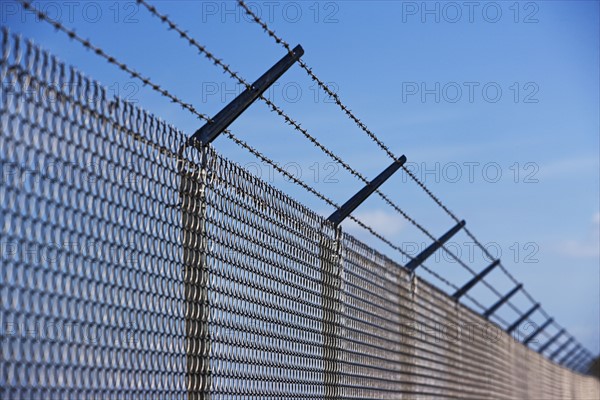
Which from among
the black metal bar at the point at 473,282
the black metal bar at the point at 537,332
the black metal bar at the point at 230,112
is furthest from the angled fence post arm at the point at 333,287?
the black metal bar at the point at 537,332

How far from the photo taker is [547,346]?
21156 mm

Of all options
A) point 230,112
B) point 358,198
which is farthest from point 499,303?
point 230,112

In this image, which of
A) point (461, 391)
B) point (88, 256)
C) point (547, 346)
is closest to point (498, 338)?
point (461, 391)

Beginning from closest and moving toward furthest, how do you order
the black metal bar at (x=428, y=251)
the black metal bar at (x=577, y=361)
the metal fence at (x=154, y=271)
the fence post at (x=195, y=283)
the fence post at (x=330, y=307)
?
the metal fence at (x=154, y=271), the fence post at (x=195, y=283), the fence post at (x=330, y=307), the black metal bar at (x=428, y=251), the black metal bar at (x=577, y=361)

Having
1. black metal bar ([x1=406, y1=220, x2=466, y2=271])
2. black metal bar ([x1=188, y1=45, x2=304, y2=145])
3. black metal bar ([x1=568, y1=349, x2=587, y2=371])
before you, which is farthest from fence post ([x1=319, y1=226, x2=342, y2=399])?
black metal bar ([x1=568, y1=349, x2=587, y2=371])

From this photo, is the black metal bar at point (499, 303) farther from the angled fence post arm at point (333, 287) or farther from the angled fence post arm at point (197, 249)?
the angled fence post arm at point (197, 249)

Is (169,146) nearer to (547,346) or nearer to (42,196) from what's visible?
(42,196)

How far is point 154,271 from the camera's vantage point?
3.84 meters

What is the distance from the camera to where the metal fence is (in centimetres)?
302

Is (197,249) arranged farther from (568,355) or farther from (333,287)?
(568,355)

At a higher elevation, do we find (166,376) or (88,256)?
(88,256)

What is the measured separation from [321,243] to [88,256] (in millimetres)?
2959

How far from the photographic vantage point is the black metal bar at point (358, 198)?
21.4ft

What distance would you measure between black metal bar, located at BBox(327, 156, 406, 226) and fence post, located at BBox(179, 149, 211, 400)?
2.15 meters
